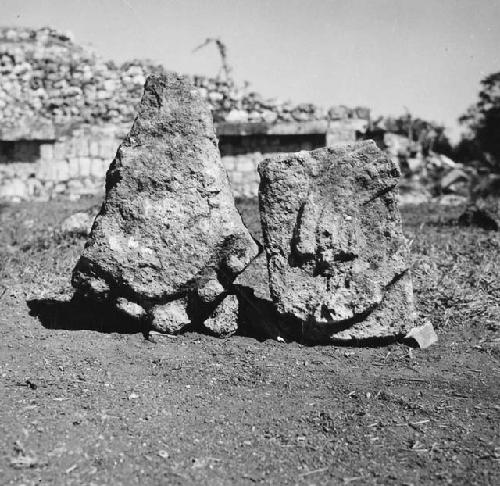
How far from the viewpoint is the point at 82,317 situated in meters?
4.45

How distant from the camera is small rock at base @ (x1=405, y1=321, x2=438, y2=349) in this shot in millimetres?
4016

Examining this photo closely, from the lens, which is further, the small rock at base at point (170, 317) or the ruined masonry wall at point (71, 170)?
the ruined masonry wall at point (71, 170)

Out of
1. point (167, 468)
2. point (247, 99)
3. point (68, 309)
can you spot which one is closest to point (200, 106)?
point (68, 309)

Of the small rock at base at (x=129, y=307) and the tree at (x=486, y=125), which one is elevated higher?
the tree at (x=486, y=125)

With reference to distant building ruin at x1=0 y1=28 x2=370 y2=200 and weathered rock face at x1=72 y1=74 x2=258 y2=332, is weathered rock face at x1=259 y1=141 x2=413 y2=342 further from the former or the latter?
distant building ruin at x1=0 y1=28 x2=370 y2=200

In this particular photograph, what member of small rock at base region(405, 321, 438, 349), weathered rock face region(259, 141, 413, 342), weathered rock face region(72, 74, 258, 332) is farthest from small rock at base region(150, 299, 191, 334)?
small rock at base region(405, 321, 438, 349)

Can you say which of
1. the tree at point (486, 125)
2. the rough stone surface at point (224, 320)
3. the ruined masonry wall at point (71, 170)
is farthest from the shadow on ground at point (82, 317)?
the tree at point (486, 125)

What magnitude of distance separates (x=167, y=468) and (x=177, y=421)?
0.43 metres

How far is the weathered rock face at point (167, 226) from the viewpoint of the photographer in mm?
3939

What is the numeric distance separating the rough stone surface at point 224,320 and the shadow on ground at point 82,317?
0.48 meters

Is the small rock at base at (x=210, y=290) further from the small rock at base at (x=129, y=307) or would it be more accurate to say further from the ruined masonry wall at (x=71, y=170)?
the ruined masonry wall at (x=71, y=170)

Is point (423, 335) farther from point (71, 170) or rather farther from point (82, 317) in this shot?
point (71, 170)

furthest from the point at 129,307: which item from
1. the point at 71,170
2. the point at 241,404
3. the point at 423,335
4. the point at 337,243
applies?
the point at 71,170

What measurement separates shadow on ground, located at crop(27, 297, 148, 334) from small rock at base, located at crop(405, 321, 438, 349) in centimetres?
188
